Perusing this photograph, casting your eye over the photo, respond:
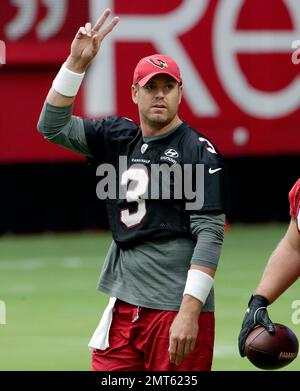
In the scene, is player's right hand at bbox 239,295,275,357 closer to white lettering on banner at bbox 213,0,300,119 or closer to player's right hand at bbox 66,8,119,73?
player's right hand at bbox 66,8,119,73

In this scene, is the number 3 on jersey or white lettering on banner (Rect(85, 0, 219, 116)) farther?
white lettering on banner (Rect(85, 0, 219, 116))

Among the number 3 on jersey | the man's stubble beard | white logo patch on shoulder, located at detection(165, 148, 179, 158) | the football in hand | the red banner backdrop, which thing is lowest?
the football in hand

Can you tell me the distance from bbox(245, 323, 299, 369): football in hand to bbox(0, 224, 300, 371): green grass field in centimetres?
294

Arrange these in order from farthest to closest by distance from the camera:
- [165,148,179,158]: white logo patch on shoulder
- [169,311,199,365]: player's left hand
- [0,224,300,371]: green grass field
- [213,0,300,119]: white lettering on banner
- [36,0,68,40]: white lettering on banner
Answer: [213,0,300,119]: white lettering on banner → [36,0,68,40]: white lettering on banner → [0,224,300,371]: green grass field → [165,148,179,158]: white logo patch on shoulder → [169,311,199,365]: player's left hand

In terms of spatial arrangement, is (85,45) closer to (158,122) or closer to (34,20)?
(158,122)

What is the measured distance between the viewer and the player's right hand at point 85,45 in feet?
19.5

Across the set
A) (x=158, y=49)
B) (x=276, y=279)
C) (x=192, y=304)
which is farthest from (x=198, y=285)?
(x=158, y=49)

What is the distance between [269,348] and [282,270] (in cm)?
39

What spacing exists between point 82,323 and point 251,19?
726 centimetres

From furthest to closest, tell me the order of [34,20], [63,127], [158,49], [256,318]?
[158,49]
[34,20]
[63,127]
[256,318]

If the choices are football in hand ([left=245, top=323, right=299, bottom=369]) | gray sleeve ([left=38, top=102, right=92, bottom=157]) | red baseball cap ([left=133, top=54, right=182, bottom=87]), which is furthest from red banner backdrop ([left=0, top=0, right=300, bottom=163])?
football in hand ([left=245, top=323, right=299, bottom=369])

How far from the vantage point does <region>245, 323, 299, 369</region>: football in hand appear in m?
5.71

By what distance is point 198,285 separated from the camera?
18.7 ft

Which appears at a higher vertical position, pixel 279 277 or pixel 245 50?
pixel 245 50
